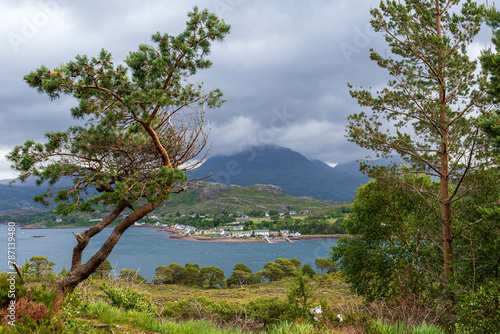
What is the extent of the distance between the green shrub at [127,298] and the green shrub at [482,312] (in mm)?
6986

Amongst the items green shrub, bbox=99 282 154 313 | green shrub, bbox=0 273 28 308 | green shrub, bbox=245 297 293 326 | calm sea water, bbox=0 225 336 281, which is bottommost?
calm sea water, bbox=0 225 336 281

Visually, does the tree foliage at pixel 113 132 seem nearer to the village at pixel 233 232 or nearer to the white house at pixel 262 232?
the village at pixel 233 232

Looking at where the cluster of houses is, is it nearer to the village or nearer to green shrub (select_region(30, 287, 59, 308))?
the village

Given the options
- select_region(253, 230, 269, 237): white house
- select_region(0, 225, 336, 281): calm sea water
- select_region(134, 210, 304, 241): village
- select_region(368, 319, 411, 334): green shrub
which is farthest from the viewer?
select_region(253, 230, 269, 237): white house

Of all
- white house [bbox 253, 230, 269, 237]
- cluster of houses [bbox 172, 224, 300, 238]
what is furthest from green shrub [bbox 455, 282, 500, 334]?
white house [bbox 253, 230, 269, 237]

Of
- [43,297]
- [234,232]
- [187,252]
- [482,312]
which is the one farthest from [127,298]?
[234,232]

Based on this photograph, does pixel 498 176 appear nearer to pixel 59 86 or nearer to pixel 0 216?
pixel 59 86

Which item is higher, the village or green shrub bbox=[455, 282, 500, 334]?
green shrub bbox=[455, 282, 500, 334]

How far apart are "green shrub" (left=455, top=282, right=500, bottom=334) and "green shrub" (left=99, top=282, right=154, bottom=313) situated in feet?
22.9

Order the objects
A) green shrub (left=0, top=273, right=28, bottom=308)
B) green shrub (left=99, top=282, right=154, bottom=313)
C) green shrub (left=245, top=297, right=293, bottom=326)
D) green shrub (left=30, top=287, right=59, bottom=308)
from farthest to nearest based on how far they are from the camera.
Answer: green shrub (left=245, top=297, right=293, bottom=326), green shrub (left=99, top=282, right=154, bottom=313), green shrub (left=30, top=287, right=59, bottom=308), green shrub (left=0, top=273, right=28, bottom=308)

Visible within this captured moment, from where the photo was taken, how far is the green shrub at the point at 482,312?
16.4 feet

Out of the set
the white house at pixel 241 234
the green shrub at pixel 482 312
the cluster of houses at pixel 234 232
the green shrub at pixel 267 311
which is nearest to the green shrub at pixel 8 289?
the green shrub at pixel 482 312

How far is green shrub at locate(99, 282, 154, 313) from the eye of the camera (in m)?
7.15

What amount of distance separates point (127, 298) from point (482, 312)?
7.81 m
